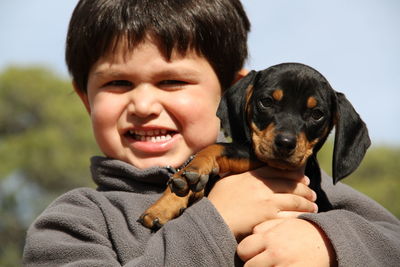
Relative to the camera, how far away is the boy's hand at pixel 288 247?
101 inches

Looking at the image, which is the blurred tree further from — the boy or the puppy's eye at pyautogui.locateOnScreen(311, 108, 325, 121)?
the puppy's eye at pyautogui.locateOnScreen(311, 108, 325, 121)

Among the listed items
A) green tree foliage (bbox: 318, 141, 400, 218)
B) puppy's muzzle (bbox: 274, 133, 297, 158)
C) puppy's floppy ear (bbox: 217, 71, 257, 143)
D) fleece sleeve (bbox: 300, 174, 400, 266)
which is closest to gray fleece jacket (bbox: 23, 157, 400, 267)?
fleece sleeve (bbox: 300, 174, 400, 266)

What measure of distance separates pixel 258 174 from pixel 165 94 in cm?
74

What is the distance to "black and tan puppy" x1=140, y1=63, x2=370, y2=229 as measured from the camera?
279 cm

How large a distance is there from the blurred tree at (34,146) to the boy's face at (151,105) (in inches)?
738

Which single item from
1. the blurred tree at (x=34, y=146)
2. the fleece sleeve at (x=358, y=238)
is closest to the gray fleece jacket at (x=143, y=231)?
the fleece sleeve at (x=358, y=238)

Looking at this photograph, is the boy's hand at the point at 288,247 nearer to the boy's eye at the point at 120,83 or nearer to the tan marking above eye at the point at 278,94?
the tan marking above eye at the point at 278,94

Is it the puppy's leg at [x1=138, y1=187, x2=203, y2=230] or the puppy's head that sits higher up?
the puppy's head

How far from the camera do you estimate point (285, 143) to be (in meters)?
2.73

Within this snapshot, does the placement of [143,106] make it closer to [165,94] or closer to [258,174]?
[165,94]

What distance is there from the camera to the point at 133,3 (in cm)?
335

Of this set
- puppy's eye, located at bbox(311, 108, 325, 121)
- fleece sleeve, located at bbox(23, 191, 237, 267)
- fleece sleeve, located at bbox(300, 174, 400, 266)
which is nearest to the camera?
fleece sleeve, located at bbox(23, 191, 237, 267)

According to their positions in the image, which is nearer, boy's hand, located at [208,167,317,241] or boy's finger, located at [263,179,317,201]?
boy's hand, located at [208,167,317,241]

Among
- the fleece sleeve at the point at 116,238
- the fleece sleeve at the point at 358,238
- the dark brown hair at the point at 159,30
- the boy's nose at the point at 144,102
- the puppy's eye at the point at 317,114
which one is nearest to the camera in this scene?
the fleece sleeve at the point at 116,238
